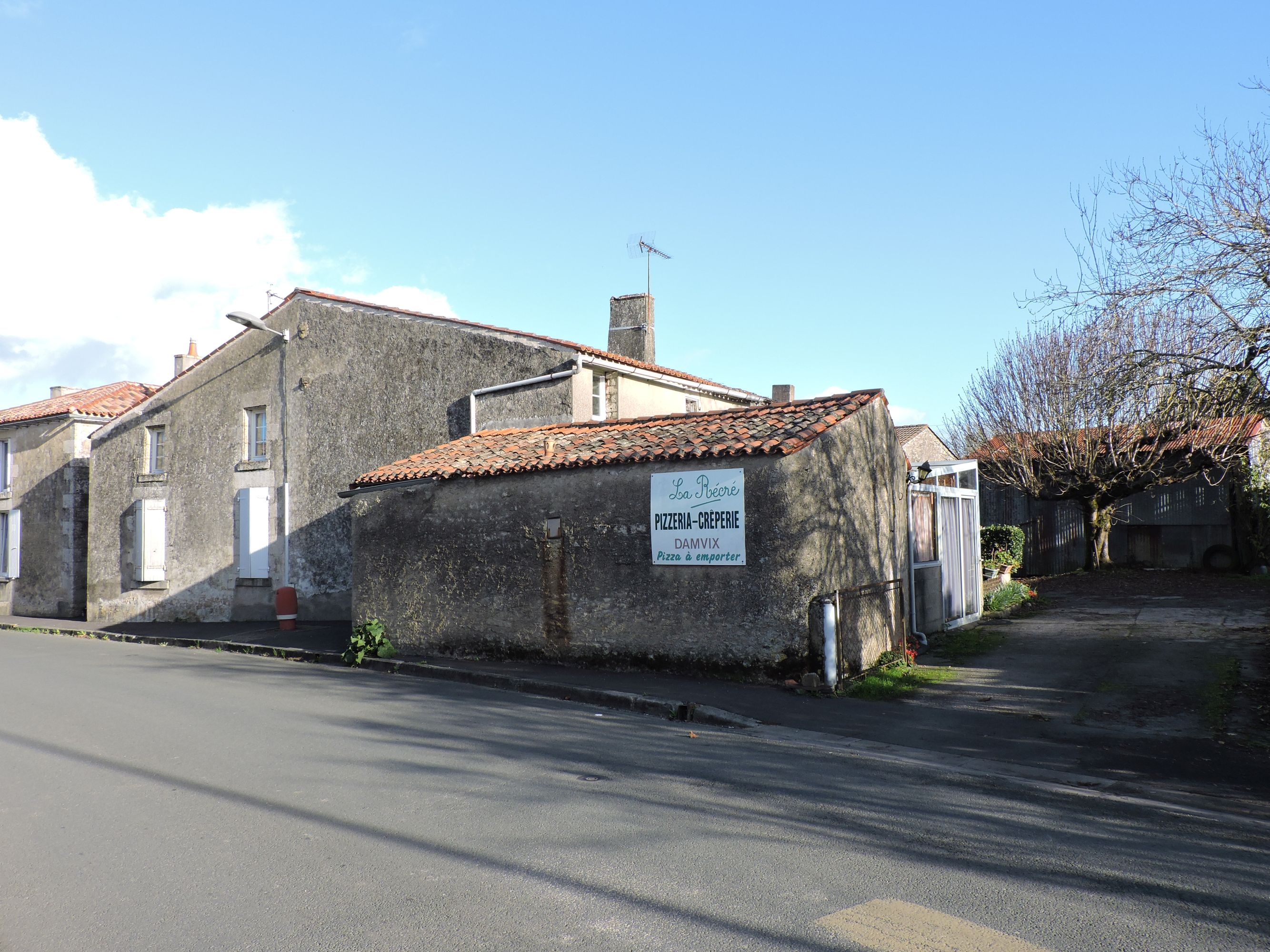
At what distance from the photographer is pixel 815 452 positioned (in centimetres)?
1016

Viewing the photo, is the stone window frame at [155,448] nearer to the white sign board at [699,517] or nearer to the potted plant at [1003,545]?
the white sign board at [699,517]

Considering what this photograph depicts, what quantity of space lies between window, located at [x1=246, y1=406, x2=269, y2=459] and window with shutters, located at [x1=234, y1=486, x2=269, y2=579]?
1068 mm

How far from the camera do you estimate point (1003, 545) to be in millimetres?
21781

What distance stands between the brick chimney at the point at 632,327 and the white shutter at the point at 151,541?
11.5m

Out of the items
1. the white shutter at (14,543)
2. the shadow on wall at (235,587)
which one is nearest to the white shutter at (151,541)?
the shadow on wall at (235,587)

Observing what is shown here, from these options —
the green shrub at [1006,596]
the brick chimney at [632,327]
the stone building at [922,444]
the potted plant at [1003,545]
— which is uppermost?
the brick chimney at [632,327]

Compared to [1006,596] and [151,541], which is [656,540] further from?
[151,541]

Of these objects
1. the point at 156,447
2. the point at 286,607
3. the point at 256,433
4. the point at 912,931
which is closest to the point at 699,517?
the point at 912,931

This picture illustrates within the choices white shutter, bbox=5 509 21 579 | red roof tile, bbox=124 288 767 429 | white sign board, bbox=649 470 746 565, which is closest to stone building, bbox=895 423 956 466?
red roof tile, bbox=124 288 767 429

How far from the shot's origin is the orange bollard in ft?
58.3

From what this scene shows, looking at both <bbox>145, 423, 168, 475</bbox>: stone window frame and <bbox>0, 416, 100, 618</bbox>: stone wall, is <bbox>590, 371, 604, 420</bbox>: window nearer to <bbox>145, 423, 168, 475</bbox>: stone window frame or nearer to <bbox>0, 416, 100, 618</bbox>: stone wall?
<bbox>145, 423, 168, 475</bbox>: stone window frame

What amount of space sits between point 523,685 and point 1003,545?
15345mm

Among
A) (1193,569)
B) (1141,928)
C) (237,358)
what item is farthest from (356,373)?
(1193,569)

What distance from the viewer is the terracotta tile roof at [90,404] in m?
24.9
